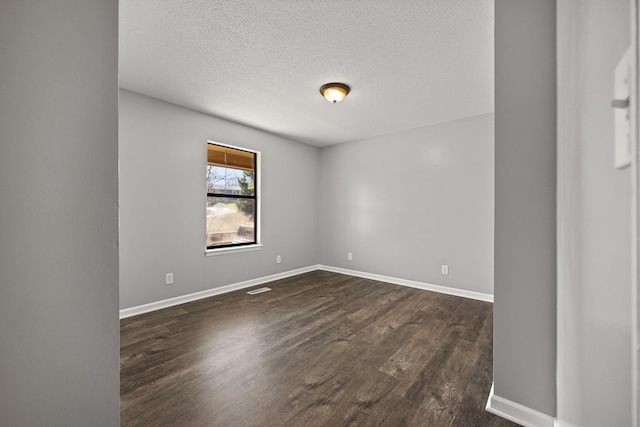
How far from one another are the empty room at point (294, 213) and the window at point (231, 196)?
0.03 meters

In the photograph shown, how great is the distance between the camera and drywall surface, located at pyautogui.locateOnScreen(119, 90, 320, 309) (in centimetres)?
283

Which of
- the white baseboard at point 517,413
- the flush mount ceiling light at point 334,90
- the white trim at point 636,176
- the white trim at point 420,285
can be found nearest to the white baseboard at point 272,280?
the white trim at point 420,285

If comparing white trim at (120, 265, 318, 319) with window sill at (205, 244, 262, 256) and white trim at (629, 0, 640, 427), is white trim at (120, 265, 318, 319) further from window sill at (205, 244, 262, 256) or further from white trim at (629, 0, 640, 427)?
white trim at (629, 0, 640, 427)

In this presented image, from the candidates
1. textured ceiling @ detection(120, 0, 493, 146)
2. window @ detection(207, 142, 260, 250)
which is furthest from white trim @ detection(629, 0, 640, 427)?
window @ detection(207, 142, 260, 250)

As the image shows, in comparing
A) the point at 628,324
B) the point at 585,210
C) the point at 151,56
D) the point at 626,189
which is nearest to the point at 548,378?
the point at 585,210

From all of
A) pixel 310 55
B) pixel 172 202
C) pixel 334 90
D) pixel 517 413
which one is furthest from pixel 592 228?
pixel 172 202

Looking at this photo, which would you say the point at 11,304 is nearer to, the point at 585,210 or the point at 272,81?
the point at 585,210

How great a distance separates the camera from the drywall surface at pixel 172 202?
9.30ft

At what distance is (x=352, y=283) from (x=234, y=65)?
3.26 metres

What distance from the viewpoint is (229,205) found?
392 cm

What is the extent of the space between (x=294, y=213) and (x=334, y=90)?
8.21 feet

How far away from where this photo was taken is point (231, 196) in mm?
3930

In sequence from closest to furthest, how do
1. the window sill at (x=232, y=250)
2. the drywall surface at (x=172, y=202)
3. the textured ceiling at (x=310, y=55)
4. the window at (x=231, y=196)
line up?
the textured ceiling at (x=310, y=55) → the drywall surface at (x=172, y=202) → the window sill at (x=232, y=250) → the window at (x=231, y=196)

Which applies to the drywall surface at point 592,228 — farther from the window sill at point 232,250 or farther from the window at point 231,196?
the window at point 231,196
